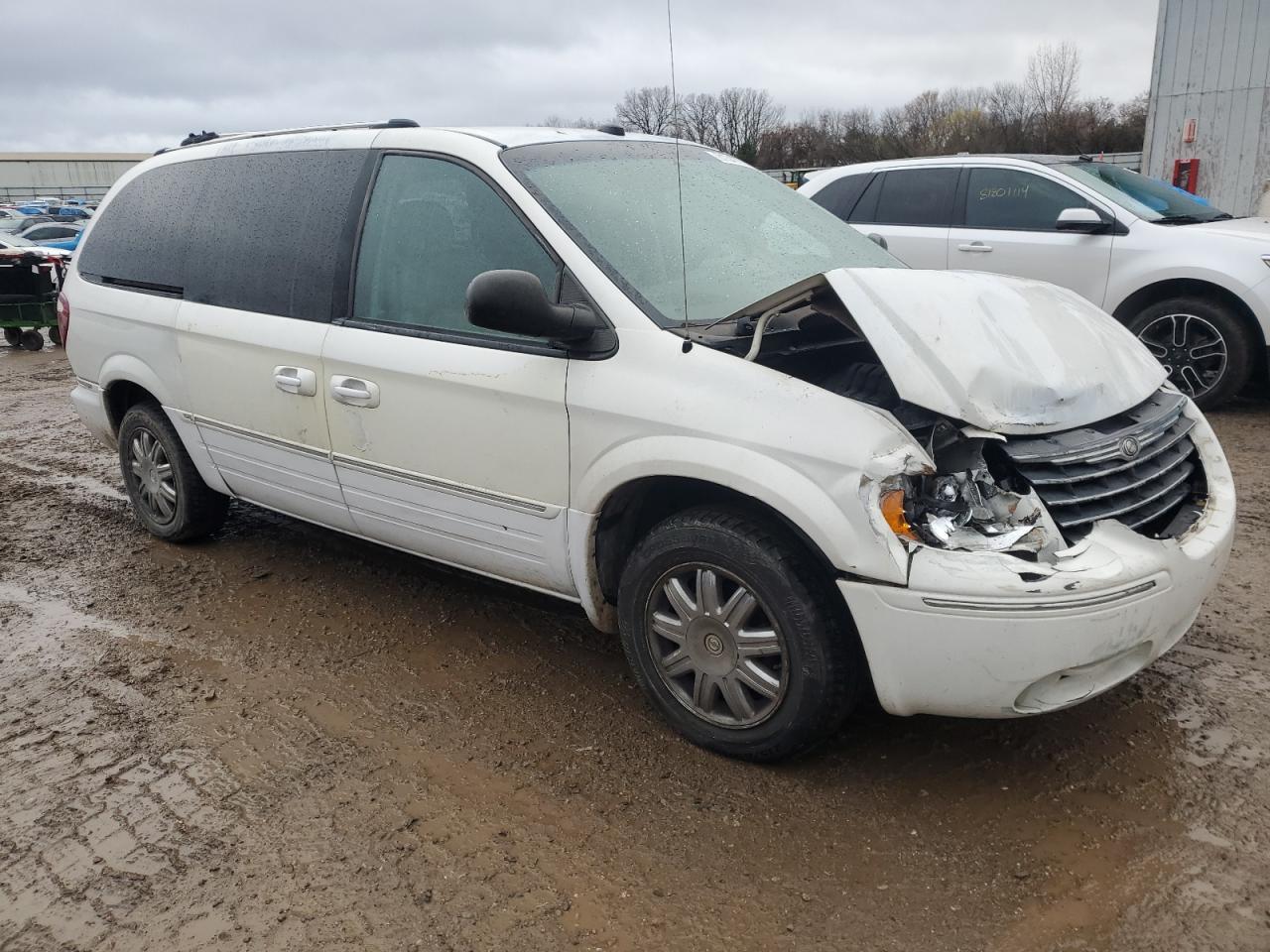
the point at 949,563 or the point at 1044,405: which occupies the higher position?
the point at 1044,405

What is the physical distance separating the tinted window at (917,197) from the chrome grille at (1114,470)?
5092 mm

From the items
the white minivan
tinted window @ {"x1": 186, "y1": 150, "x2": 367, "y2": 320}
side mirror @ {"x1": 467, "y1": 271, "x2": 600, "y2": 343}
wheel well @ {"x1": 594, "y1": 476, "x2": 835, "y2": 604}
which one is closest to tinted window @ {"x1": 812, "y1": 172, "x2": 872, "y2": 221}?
the white minivan

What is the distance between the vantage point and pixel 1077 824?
2.71 metres

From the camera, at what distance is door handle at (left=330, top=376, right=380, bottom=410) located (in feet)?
11.8

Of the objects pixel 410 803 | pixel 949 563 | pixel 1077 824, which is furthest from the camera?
pixel 410 803

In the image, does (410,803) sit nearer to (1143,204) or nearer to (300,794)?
(300,794)

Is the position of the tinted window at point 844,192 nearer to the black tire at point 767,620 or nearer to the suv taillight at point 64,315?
the suv taillight at point 64,315

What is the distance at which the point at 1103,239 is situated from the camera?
7.01 meters

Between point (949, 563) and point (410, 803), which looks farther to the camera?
point (410, 803)

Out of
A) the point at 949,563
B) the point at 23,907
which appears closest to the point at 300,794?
the point at 23,907

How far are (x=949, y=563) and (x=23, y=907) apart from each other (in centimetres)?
245

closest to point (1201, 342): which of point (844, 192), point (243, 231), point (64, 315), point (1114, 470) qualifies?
point (844, 192)

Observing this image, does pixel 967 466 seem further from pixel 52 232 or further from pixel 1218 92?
pixel 52 232

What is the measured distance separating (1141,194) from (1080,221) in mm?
1007
